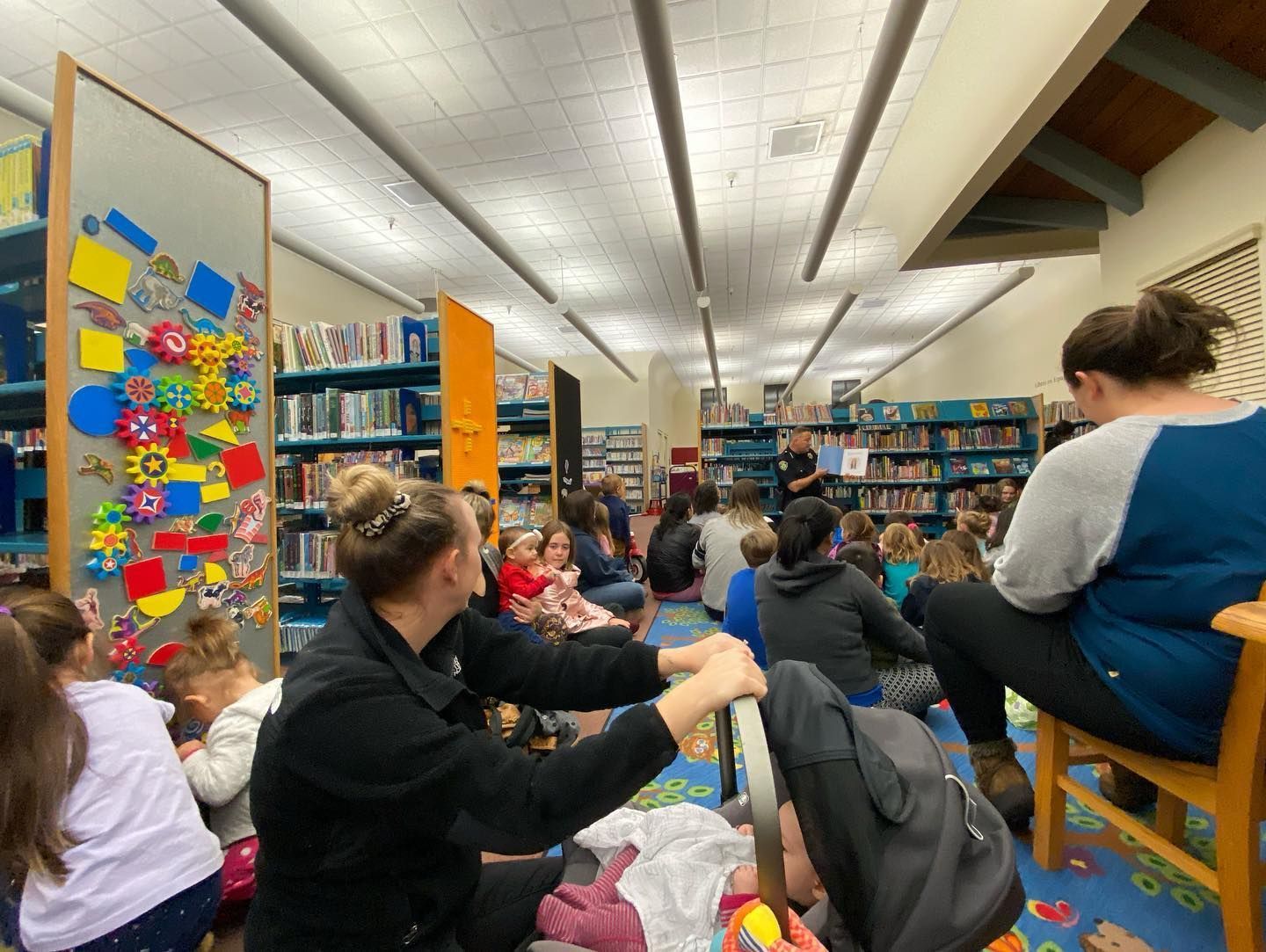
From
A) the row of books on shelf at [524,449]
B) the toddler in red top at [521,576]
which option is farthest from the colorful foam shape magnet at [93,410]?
the row of books on shelf at [524,449]

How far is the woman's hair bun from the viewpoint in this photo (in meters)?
0.95

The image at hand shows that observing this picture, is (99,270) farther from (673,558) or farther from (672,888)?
(673,558)

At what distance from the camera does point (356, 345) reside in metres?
3.68

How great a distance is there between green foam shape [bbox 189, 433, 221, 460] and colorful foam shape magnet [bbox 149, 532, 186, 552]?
279 mm

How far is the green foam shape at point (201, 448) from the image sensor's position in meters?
1.99

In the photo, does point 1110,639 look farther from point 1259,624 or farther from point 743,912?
point 743,912

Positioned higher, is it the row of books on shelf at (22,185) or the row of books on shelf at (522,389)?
the row of books on shelf at (22,185)

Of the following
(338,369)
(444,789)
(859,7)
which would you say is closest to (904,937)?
(444,789)

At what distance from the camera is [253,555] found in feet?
7.31

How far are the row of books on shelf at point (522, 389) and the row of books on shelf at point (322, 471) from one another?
4.82ft

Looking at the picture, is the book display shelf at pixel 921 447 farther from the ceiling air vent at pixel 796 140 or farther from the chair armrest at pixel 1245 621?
the chair armrest at pixel 1245 621

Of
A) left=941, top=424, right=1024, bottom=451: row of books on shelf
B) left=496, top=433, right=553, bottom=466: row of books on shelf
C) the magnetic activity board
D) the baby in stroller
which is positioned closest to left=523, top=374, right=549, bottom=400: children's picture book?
left=496, top=433, right=553, bottom=466: row of books on shelf

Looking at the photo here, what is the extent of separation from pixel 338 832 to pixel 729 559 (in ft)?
11.3

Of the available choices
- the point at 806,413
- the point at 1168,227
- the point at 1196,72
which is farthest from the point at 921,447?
the point at 1196,72
